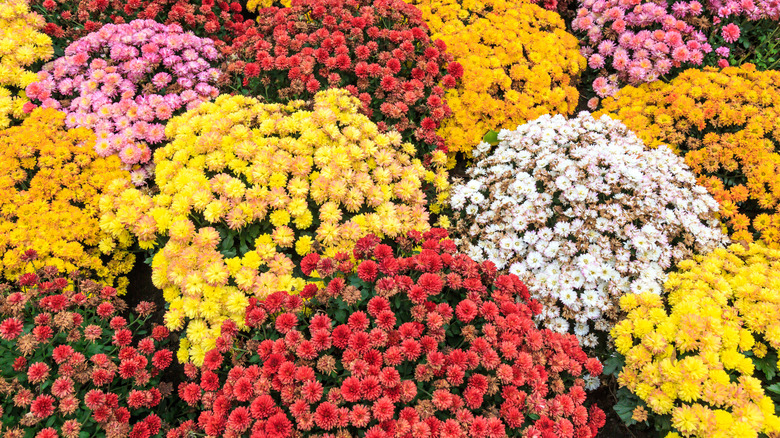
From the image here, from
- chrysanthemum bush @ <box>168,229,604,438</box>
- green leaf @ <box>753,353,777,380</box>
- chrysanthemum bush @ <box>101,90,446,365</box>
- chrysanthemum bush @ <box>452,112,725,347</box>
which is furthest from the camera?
chrysanthemum bush @ <box>452,112,725,347</box>

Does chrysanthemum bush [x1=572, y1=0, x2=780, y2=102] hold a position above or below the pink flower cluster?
below

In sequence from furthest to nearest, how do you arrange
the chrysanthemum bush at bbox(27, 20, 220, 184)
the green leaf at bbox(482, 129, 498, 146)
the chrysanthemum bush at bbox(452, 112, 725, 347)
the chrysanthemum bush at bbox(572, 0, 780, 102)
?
1. the chrysanthemum bush at bbox(572, 0, 780, 102)
2. the green leaf at bbox(482, 129, 498, 146)
3. the chrysanthemum bush at bbox(27, 20, 220, 184)
4. the chrysanthemum bush at bbox(452, 112, 725, 347)

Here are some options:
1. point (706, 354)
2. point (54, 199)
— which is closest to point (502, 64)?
point (706, 354)

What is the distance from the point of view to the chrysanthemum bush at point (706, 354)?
91.0 inches

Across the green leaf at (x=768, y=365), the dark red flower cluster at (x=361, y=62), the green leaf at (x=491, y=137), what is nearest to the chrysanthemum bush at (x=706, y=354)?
the green leaf at (x=768, y=365)

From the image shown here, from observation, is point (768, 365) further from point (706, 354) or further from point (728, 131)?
point (728, 131)

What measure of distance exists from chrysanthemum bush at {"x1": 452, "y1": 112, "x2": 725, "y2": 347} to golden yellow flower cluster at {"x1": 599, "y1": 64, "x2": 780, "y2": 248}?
0.86ft

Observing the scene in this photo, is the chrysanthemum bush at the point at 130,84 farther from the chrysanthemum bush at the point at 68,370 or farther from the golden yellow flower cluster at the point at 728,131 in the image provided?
the golden yellow flower cluster at the point at 728,131

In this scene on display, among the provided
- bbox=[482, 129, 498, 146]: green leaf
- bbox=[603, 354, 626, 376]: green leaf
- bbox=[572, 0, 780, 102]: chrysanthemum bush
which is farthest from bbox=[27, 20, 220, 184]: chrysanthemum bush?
bbox=[572, 0, 780, 102]: chrysanthemum bush

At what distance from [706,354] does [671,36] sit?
3.77 m

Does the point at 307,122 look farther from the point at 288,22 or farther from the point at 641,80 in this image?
the point at 641,80

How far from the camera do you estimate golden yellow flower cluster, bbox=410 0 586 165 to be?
4.48m

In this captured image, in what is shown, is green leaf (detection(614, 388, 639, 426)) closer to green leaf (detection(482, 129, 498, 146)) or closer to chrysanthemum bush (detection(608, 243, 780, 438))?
chrysanthemum bush (detection(608, 243, 780, 438))

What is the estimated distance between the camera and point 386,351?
7.28 feet
